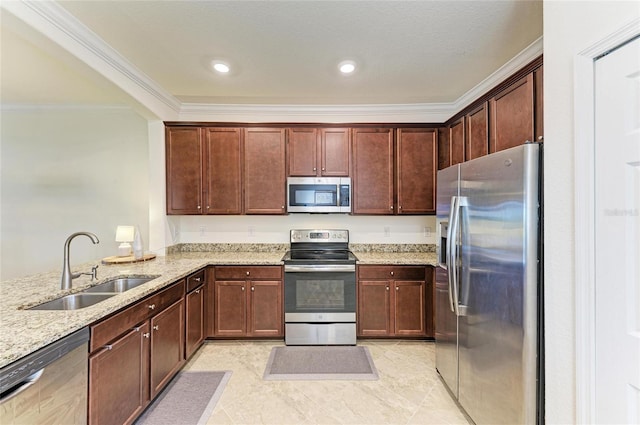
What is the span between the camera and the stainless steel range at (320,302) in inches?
120

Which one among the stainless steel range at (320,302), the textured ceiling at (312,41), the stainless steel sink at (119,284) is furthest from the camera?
the stainless steel range at (320,302)

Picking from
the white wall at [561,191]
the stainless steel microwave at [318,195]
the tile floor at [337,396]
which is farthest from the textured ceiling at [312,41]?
the tile floor at [337,396]

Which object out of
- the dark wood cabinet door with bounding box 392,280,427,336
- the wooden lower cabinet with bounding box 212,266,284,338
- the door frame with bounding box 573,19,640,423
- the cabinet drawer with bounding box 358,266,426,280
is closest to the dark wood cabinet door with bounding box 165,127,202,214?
the wooden lower cabinet with bounding box 212,266,284,338

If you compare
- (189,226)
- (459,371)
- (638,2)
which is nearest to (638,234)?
(638,2)

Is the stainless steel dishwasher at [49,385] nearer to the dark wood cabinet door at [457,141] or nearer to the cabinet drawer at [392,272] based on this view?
the cabinet drawer at [392,272]

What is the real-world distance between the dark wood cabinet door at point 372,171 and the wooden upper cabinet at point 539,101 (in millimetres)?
1608

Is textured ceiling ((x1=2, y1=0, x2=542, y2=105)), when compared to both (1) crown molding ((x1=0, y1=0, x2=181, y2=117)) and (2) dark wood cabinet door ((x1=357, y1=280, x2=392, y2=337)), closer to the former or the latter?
(1) crown molding ((x1=0, y1=0, x2=181, y2=117))

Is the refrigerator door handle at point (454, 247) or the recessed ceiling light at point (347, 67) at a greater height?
the recessed ceiling light at point (347, 67)

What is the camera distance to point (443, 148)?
3311 mm

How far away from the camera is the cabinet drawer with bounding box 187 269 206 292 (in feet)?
8.78

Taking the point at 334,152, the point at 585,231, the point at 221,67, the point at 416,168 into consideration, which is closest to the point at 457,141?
the point at 416,168

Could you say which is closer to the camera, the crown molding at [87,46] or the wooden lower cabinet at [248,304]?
the crown molding at [87,46]

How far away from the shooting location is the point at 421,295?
308 centimetres

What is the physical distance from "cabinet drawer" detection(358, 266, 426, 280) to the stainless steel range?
128mm
